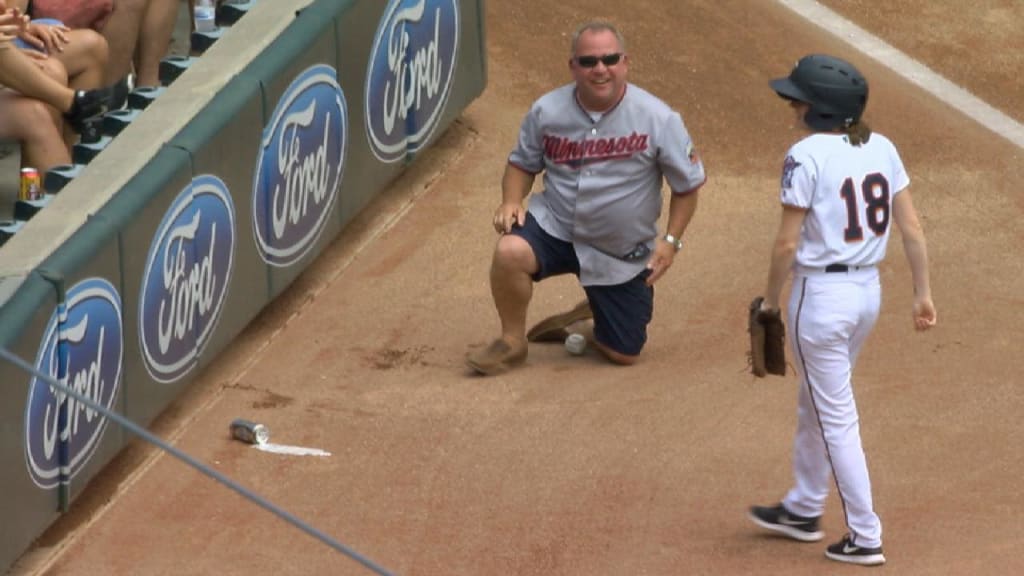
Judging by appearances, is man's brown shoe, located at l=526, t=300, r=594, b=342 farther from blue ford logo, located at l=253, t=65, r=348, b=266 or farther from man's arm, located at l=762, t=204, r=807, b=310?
man's arm, located at l=762, t=204, r=807, b=310

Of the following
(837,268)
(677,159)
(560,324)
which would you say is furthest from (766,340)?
(560,324)

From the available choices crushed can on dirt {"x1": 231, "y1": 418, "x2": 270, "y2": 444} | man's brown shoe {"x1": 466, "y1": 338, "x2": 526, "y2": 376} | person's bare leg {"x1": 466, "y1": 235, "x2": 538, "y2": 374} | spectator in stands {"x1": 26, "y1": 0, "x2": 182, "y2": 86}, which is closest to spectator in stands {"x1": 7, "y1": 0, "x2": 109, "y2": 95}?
spectator in stands {"x1": 26, "y1": 0, "x2": 182, "y2": 86}

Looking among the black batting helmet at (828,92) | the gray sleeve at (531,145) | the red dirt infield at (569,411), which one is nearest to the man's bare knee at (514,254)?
the gray sleeve at (531,145)

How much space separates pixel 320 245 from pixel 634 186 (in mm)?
1875

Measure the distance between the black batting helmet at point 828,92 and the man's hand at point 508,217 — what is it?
1.92 meters

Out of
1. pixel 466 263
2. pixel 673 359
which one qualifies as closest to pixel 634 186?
pixel 673 359

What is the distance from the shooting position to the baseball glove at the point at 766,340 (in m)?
6.66

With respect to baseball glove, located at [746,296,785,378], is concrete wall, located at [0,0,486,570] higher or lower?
lower

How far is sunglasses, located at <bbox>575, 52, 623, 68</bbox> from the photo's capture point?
7.86 metres

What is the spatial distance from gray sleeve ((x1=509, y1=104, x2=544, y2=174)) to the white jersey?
191 centimetres

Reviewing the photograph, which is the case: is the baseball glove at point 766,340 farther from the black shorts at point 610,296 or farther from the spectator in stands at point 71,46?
the spectator in stands at point 71,46

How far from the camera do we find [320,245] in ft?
30.8

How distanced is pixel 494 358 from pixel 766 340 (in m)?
1.83

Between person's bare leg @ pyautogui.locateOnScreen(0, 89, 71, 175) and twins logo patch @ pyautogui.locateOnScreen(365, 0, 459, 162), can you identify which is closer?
person's bare leg @ pyautogui.locateOnScreen(0, 89, 71, 175)
